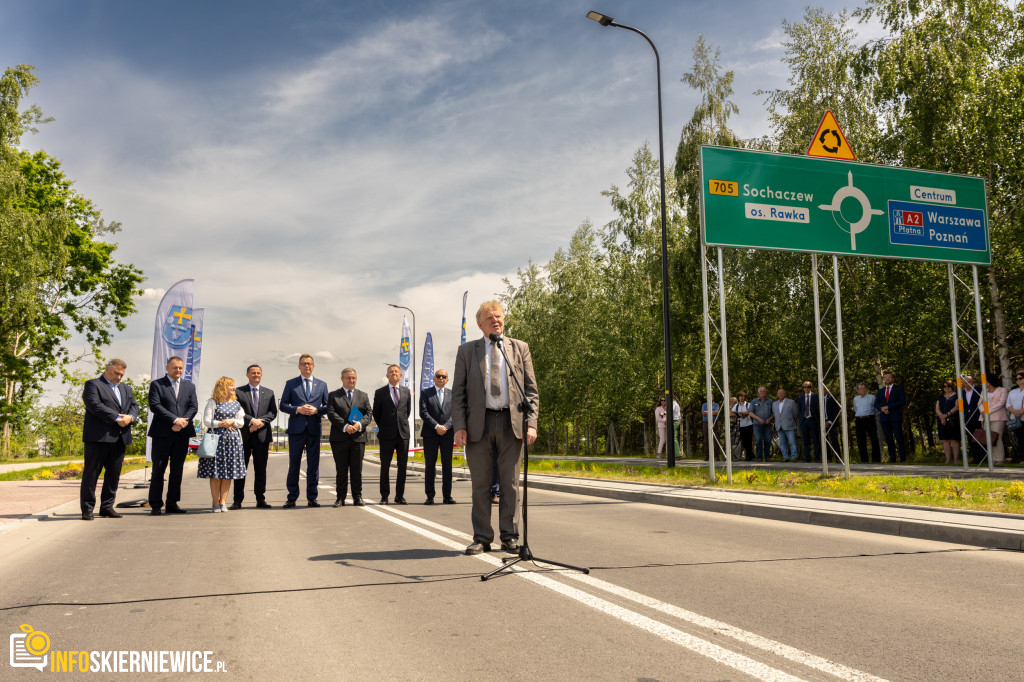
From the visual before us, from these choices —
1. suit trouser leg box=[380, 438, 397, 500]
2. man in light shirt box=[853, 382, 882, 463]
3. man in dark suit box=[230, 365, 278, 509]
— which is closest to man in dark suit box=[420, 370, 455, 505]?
suit trouser leg box=[380, 438, 397, 500]

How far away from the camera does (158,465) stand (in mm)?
10500

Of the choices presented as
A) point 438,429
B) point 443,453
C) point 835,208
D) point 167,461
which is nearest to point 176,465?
point 167,461

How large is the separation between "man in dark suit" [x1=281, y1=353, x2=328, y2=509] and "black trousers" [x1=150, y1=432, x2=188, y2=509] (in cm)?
147

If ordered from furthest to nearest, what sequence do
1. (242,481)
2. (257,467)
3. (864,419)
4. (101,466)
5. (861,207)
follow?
(864,419) < (861,207) < (257,467) < (242,481) < (101,466)

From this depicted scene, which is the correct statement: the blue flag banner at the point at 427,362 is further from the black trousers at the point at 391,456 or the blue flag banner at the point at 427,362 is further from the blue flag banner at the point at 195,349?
the black trousers at the point at 391,456

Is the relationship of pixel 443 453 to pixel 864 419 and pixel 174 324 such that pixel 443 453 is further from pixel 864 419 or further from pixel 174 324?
pixel 864 419

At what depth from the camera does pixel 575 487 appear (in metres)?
14.7

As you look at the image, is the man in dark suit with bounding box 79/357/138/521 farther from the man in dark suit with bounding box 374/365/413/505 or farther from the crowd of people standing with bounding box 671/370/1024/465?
the crowd of people standing with bounding box 671/370/1024/465

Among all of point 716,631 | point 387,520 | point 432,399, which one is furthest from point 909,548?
point 432,399

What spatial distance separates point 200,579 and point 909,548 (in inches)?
241

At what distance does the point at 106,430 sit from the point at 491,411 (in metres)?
5.92

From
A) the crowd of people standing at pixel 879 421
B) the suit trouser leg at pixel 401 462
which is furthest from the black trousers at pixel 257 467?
the crowd of people standing at pixel 879 421

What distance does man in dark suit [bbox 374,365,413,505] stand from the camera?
463 inches

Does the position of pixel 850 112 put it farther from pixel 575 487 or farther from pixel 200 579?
pixel 200 579
